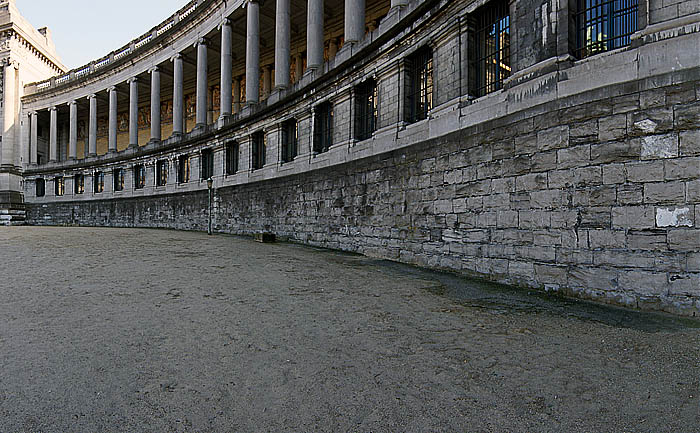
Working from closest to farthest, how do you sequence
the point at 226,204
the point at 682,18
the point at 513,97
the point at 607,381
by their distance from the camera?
the point at 607,381
the point at 682,18
the point at 513,97
the point at 226,204

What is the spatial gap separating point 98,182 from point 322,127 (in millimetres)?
30583

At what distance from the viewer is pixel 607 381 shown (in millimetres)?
3209

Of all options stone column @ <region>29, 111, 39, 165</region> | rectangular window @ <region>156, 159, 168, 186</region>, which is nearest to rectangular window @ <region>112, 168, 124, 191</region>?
rectangular window @ <region>156, 159, 168, 186</region>

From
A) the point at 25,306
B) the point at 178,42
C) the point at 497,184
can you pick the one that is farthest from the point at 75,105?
the point at 497,184

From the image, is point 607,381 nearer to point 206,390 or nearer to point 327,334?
point 327,334

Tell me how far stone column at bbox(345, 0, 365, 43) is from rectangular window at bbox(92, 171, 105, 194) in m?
31.4


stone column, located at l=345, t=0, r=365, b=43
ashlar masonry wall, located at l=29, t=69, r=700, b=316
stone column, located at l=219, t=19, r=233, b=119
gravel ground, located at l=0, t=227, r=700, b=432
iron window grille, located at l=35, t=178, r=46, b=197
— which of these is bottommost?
gravel ground, located at l=0, t=227, r=700, b=432

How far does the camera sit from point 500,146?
7.50 m

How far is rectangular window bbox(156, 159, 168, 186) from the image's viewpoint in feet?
94.0

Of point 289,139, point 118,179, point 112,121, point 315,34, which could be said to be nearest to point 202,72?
point 315,34

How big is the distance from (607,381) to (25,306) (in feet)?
22.8

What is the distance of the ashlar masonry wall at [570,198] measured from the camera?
17.3ft

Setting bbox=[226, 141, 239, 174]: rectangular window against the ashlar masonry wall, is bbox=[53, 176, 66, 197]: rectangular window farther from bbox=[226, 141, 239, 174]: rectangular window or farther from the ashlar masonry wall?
the ashlar masonry wall

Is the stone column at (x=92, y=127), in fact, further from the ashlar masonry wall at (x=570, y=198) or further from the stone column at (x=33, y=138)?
the ashlar masonry wall at (x=570, y=198)
